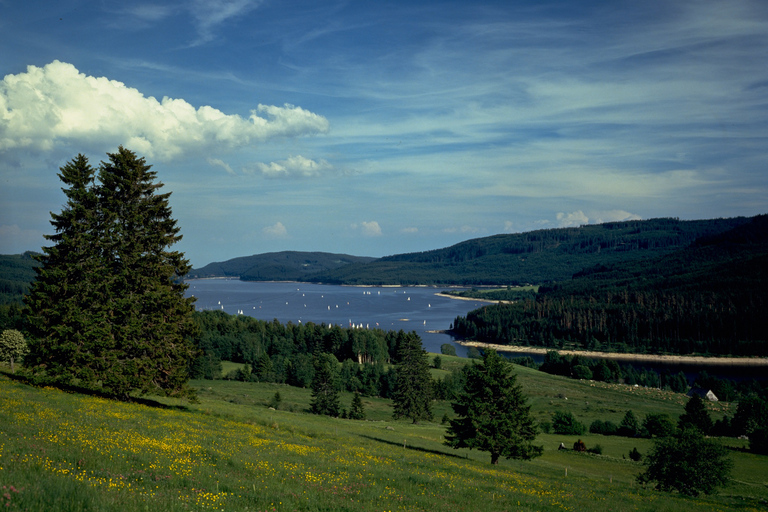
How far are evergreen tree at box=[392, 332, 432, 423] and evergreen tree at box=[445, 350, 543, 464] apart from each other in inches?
1544

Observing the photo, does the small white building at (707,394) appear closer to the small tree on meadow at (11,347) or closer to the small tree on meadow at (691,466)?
the small tree on meadow at (691,466)

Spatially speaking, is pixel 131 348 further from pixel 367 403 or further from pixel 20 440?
pixel 367 403

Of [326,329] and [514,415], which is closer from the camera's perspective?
[514,415]

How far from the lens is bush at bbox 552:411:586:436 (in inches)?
2830

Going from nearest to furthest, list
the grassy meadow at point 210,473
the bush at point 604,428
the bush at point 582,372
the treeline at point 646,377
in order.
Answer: the grassy meadow at point 210,473 → the bush at point 604,428 → the treeline at point 646,377 → the bush at point 582,372

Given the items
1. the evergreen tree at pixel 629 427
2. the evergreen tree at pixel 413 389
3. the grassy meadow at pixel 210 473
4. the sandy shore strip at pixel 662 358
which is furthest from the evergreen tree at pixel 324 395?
the sandy shore strip at pixel 662 358

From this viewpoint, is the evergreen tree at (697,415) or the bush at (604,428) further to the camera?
the bush at (604,428)

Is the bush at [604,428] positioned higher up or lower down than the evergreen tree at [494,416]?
lower down

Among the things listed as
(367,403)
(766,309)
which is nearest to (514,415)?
→ (367,403)

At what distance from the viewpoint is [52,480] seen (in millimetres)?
9914

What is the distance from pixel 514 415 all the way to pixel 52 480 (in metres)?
29.4

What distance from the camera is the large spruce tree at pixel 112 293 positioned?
27.9 metres

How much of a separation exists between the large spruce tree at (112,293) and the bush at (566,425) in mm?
58814

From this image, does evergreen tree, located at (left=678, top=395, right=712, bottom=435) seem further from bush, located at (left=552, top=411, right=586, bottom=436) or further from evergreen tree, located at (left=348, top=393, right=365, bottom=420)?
evergreen tree, located at (left=348, top=393, right=365, bottom=420)
